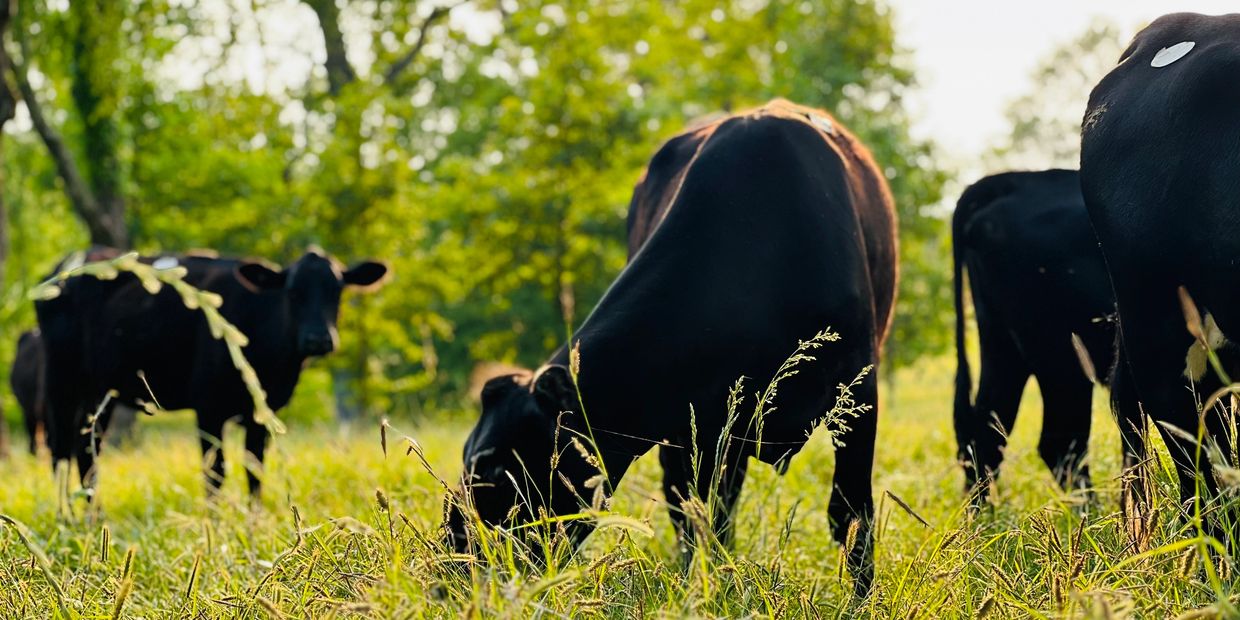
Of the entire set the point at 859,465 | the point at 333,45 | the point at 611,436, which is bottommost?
the point at 859,465

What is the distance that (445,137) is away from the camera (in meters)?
29.6

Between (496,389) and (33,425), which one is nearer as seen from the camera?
(496,389)

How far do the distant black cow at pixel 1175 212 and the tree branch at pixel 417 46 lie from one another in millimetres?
19624

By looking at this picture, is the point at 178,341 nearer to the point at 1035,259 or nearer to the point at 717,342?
the point at 717,342

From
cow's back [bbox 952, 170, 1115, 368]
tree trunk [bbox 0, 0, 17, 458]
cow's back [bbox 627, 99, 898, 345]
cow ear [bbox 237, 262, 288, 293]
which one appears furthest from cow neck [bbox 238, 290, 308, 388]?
tree trunk [bbox 0, 0, 17, 458]

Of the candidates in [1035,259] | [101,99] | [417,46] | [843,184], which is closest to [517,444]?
[843,184]

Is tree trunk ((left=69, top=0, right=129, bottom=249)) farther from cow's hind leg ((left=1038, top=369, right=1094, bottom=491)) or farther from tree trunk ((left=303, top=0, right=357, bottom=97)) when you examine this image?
cow's hind leg ((left=1038, top=369, right=1094, bottom=491))

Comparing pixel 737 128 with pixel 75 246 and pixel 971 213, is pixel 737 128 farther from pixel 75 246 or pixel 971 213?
pixel 75 246

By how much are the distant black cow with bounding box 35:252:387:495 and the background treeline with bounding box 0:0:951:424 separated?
5524mm

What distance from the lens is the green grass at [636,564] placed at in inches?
97.0

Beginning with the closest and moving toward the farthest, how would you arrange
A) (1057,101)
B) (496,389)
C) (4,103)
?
(496,389), (4,103), (1057,101)

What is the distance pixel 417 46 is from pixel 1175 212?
66.1 ft

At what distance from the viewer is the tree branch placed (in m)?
22.1

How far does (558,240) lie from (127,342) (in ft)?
33.2
